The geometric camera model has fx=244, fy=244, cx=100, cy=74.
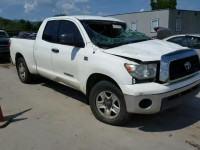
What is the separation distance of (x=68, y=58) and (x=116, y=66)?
4.39ft

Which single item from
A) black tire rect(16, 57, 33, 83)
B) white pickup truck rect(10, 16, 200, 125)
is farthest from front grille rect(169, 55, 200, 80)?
black tire rect(16, 57, 33, 83)

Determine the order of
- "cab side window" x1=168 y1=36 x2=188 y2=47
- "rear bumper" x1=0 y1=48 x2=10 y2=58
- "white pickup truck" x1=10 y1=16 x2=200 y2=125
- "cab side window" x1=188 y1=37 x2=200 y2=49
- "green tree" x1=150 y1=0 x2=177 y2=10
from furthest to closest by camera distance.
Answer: "green tree" x1=150 y1=0 x2=177 y2=10 → "rear bumper" x1=0 y1=48 x2=10 y2=58 → "cab side window" x1=168 y1=36 x2=188 y2=47 → "cab side window" x1=188 y1=37 x2=200 y2=49 → "white pickup truck" x1=10 y1=16 x2=200 y2=125

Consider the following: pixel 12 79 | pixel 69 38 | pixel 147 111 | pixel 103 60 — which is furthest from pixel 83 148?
pixel 12 79

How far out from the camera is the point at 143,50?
3.99 metres

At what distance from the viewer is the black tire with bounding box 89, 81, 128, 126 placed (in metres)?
3.87

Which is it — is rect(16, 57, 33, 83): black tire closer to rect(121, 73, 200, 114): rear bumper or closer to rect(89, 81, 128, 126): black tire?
rect(89, 81, 128, 126): black tire

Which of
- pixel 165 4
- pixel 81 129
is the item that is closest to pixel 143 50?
pixel 81 129

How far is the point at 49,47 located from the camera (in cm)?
534

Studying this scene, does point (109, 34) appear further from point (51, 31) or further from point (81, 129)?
point (81, 129)

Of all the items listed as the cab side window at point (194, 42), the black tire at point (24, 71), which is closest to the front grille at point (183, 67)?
the cab side window at point (194, 42)

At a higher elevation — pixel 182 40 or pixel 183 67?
pixel 182 40

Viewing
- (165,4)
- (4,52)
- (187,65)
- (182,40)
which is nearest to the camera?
(187,65)

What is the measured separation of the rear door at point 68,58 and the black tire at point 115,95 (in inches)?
20.0

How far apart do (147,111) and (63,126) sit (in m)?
1.44
